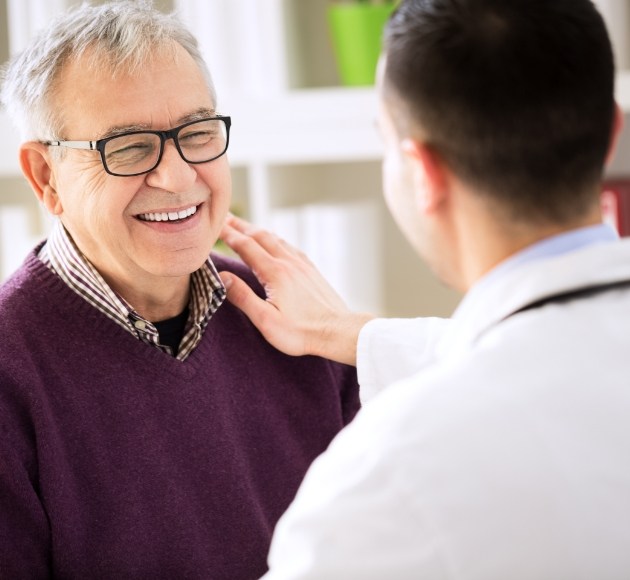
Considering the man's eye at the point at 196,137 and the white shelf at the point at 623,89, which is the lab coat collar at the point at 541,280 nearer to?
the man's eye at the point at 196,137

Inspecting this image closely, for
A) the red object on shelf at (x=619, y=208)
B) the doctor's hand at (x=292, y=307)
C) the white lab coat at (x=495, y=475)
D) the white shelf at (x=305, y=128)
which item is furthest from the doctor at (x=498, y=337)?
the red object on shelf at (x=619, y=208)

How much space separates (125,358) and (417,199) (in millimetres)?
639

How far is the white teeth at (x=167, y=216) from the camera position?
1536mm

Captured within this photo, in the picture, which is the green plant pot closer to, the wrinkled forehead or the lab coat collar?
the wrinkled forehead

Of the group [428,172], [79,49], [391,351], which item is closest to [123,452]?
[391,351]

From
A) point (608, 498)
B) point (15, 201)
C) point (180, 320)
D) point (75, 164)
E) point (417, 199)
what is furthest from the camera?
point (15, 201)

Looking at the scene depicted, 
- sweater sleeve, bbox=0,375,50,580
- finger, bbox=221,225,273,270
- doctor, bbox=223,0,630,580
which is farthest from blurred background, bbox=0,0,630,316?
doctor, bbox=223,0,630,580

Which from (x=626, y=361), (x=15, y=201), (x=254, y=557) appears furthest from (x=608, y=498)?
(x=15, y=201)

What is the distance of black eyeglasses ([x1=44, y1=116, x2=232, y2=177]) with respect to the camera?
1.46 meters

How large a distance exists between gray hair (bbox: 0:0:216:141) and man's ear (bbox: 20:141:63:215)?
0.02 metres

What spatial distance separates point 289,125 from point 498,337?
59.6 inches

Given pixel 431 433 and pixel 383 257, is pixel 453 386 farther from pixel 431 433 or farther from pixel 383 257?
pixel 383 257

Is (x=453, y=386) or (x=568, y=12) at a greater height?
(x=568, y=12)

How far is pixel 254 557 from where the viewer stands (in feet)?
5.11
